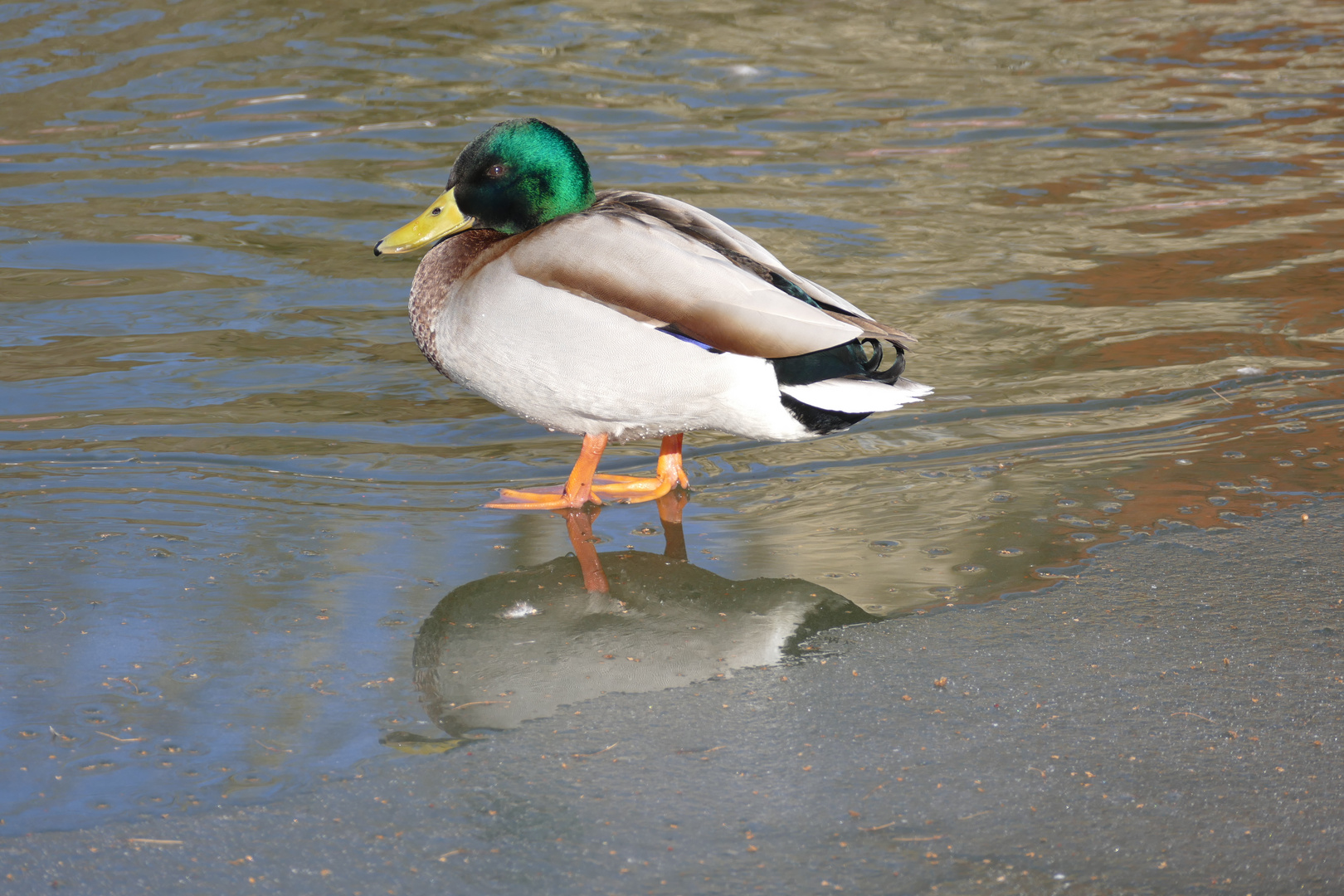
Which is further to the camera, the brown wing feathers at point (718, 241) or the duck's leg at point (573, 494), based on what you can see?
the duck's leg at point (573, 494)

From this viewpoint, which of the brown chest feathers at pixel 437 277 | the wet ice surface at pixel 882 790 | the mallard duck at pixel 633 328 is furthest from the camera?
the brown chest feathers at pixel 437 277

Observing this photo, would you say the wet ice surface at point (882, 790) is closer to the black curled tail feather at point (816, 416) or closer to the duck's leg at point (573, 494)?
the black curled tail feather at point (816, 416)

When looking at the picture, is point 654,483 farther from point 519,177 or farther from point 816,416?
point 519,177

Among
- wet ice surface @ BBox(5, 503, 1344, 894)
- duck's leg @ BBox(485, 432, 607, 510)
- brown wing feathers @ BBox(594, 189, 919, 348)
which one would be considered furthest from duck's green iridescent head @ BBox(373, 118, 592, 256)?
wet ice surface @ BBox(5, 503, 1344, 894)

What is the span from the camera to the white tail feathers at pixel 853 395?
3.40 metres

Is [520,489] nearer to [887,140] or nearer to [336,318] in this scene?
[336,318]

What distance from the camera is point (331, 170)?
23.4 ft

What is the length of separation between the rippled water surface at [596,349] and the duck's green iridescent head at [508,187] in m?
0.72

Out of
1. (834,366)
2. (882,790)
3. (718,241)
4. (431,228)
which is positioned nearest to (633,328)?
Result: (718,241)

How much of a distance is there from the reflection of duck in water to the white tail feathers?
467 mm

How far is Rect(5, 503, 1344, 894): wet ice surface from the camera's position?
210cm

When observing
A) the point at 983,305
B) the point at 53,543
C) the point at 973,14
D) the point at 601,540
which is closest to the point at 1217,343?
the point at 983,305

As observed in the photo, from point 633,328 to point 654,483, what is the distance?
22.3 inches

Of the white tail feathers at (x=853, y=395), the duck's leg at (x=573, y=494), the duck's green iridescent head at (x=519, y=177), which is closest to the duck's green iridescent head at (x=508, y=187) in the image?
the duck's green iridescent head at (x=519, y=177)
